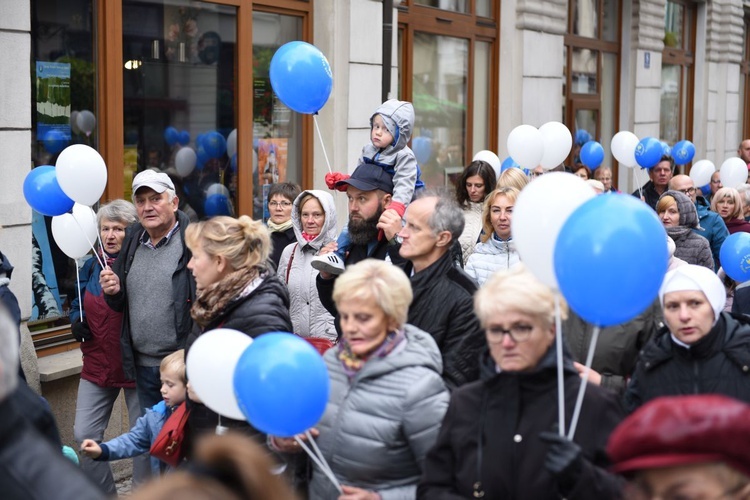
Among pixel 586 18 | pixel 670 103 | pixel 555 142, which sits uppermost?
pixel 586 18

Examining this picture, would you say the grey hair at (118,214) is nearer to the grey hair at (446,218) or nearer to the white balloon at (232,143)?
the grey hair at (446,218)

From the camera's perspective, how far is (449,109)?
41.8 feet

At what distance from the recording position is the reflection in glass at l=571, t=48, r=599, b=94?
15.8m

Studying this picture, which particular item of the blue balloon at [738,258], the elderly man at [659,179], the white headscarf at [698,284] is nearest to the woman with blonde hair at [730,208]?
Result: the elderly man at [659,179]

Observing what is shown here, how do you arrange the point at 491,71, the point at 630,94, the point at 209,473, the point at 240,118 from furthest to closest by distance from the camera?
the point at 630,94
the point at 491,71
the point at 240,118
the point at 209,473

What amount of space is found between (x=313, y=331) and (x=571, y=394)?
3.06 m

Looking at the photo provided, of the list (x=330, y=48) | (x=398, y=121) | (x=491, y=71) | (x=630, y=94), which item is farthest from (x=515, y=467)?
(x=630, y=94)

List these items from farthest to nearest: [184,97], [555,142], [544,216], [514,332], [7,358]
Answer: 1. [555,142]
2. [184,97]
3. [544,216]
4. [514,332]
5. [7,358]

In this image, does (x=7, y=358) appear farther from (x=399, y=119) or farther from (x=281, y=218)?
(x=281, y=218)

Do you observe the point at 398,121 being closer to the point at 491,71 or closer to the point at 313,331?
the point at 313,331

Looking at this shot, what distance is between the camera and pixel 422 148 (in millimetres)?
11945

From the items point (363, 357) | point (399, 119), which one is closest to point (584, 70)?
point (399, 119)

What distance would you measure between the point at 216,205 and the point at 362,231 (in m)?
3.45

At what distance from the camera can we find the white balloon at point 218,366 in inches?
150
